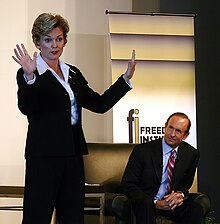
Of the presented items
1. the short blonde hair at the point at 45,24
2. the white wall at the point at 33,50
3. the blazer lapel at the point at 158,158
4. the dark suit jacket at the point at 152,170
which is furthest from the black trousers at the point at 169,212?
the white wall at the point at 33,50

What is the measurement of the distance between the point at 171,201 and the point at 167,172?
0.25 metres

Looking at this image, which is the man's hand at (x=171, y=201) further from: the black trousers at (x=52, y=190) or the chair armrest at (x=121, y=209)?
the black trousers at (x=52, y=190)

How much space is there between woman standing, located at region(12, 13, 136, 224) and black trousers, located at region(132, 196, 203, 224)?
51.1 inches

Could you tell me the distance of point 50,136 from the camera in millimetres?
2207

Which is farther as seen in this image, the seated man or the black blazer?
the seated man

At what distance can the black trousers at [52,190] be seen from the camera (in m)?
2.16

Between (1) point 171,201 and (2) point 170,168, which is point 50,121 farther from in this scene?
(2) point 170,168

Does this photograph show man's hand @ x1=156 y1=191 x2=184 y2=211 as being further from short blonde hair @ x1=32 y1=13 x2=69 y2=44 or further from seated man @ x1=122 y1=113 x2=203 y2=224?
short blonde hair @ x1=32 y1=13 x2=69 y2=44

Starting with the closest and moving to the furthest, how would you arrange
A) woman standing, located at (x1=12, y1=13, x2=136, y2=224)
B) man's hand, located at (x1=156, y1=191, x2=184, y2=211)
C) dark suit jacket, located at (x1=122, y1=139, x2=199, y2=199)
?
woman standing, located at (x1=12, y1=13, x2=136, y2=224), man's hand, located at (x1=156, y1=191, x2=184, y2=211), dark suit jacket, located at (x1=122, y1=139, x2=199, y2=199)

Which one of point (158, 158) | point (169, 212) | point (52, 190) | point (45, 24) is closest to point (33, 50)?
point (158, 158)

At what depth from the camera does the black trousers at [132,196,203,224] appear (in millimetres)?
3445

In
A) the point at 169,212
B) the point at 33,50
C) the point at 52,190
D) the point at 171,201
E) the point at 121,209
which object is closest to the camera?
the point at 52,190

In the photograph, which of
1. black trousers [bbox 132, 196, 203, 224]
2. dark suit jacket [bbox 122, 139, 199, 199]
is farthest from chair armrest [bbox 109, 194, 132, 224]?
dark suit jacket [bbox 122, 139, 199, 199]

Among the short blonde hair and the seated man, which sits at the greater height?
the short blonde hair
